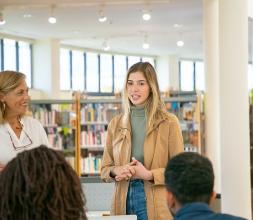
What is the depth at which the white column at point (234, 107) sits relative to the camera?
475cm

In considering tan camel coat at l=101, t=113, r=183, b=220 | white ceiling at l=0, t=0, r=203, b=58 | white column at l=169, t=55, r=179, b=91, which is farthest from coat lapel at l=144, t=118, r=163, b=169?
white column at l=169, t=55, r=179, b=91

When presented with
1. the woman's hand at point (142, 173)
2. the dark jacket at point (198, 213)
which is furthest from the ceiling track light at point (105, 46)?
the dark jacket at point (198, 213)

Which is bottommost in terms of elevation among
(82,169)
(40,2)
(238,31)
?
(82,169)

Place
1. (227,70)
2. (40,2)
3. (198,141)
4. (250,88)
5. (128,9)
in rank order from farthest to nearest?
(128,9) → (40,2) → (198,141) → (250,88) → (227,70)

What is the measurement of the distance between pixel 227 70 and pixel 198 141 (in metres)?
3.93

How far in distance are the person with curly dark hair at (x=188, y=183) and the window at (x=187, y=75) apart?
18.8 m

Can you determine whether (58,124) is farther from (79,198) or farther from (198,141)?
(79,198)

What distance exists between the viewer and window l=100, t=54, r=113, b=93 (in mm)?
18484

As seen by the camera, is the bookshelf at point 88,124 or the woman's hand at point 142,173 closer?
the woman's hand at point 142,173

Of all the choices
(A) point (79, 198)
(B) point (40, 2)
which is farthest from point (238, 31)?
(B) point (40, 2)

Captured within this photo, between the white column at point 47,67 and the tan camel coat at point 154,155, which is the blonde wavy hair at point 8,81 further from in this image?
the white column at point 47,67

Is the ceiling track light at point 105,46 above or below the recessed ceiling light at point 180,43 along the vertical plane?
below

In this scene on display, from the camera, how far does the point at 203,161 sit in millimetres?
1984

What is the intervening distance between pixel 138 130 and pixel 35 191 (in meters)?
1.62
